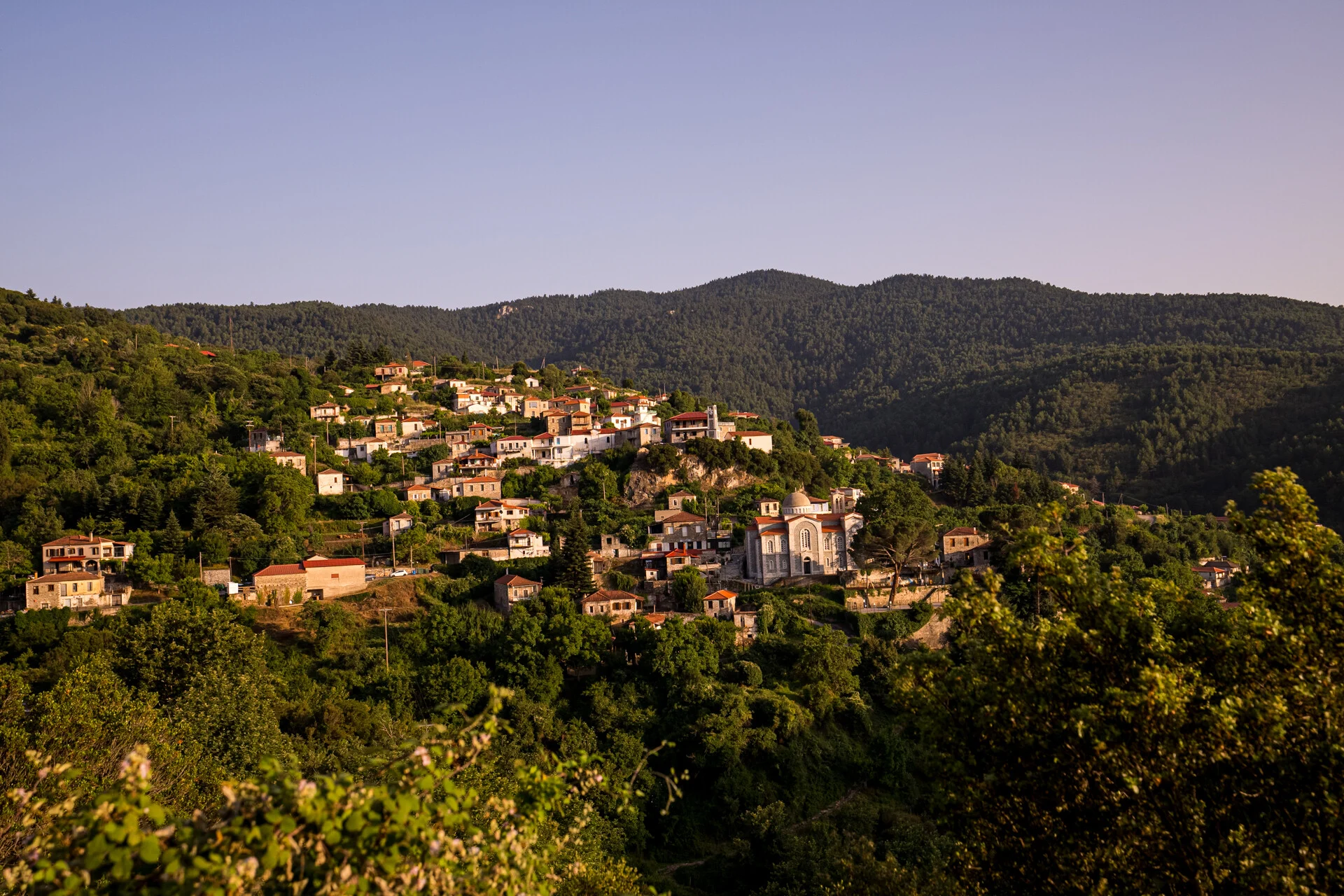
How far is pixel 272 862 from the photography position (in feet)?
18.3

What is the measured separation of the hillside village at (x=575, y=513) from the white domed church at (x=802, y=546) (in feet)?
0.24

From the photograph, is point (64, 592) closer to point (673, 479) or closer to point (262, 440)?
point (262, 440)

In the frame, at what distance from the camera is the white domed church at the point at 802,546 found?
46.0 m

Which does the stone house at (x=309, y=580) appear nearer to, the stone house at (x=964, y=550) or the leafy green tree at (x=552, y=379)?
the stone house at (x=964, y=550)

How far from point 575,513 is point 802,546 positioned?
11176 mm

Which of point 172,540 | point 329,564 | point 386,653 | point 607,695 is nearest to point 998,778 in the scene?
point 607,695

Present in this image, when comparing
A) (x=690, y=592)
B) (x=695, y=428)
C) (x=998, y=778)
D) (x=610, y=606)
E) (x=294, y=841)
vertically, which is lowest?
(x=610, y=606)

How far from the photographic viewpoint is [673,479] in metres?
55.4

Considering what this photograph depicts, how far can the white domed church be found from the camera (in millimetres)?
45969

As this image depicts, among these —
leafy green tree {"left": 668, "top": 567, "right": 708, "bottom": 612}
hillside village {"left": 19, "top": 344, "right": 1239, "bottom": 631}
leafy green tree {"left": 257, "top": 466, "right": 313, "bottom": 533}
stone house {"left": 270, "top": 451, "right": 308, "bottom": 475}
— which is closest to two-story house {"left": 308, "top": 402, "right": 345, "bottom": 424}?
hillside village {"left": 19, "top": 344, "right": 1239, "bottom": 631}

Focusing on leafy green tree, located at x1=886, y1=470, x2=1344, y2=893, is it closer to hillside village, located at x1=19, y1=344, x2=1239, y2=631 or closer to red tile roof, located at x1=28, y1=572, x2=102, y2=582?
hillside village, located at x1=19, y1=344, x2=1239, y2=631

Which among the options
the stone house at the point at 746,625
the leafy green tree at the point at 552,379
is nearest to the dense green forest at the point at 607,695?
the stone house at the point at 746,625

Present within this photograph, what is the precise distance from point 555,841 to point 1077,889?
200 inches

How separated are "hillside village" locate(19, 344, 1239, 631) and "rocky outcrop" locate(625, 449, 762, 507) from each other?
0.30ft
